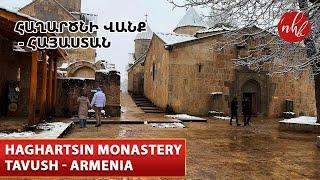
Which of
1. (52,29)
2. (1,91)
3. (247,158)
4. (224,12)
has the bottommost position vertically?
(247,158)

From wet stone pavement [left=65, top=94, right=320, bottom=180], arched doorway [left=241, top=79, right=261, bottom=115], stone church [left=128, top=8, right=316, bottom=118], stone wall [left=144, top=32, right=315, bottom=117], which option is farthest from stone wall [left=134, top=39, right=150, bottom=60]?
wet stone pavement [left=65, top=94, right=320, bottom=180]

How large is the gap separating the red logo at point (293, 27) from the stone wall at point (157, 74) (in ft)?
46.8

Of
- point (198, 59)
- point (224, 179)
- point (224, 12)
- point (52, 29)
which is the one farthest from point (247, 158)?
point (198, 59)

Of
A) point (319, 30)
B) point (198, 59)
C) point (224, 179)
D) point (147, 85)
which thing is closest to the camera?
point (224, 179)

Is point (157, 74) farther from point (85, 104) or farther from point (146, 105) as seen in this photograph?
point (85, 104)

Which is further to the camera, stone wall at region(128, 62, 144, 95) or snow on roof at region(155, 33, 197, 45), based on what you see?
stone wall at region(128, 62, 144, 95)

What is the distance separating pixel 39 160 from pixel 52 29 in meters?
6.78

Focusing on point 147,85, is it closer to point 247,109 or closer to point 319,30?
point 247,109

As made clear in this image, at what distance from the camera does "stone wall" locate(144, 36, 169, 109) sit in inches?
924

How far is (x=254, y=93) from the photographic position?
25047mm

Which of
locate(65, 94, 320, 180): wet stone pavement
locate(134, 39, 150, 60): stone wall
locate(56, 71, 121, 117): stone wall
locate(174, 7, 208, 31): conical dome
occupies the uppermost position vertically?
locate(174, 7, 208, 31): conical dome

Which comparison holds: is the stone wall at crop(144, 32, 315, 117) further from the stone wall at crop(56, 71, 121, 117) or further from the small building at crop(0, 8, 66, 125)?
the small building at crop(0, 8, 66, 125)

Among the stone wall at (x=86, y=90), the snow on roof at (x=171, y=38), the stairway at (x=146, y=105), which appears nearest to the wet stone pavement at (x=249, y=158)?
the stone wall at (x=86, y=90)

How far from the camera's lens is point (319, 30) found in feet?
37.5
